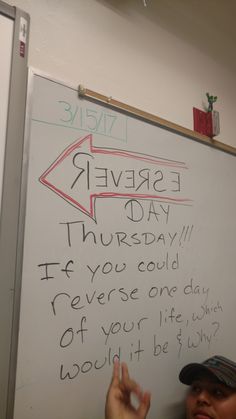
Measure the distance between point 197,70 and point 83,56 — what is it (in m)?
0.52

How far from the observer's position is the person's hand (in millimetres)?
693

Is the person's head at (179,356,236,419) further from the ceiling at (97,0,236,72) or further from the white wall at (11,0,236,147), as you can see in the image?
the ceiling at (97,0,236,72)

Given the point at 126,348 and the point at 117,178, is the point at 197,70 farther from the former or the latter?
the point at 126,348

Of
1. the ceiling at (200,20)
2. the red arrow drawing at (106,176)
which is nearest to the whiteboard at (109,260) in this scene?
the red arrow drawing at (106,176)

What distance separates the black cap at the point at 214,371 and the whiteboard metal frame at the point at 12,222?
0.48 metres

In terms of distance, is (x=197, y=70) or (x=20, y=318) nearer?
(x=20, y=318)

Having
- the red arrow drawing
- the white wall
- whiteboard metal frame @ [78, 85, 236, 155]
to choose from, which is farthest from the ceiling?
the red arrow drawing

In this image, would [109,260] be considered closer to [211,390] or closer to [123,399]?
[123,399]

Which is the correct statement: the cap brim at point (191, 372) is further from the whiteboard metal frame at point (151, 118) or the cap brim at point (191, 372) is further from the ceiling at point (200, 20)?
the ceiling at point (200, 20)

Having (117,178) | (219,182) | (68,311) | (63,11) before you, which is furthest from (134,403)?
(63,11)

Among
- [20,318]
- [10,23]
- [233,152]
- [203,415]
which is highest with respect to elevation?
[10,23]

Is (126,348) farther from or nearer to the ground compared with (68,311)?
nearer to the ground

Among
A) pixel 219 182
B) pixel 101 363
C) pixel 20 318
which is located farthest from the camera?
pixel 219 182

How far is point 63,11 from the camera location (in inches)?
33.5
